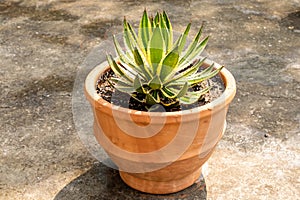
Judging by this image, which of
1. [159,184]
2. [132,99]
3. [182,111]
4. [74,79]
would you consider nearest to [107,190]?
[159,184]

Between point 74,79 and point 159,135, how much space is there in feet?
5.31

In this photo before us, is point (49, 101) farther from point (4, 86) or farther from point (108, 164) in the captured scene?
point (108, 164)

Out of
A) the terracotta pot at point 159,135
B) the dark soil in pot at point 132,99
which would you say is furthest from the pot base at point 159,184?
the dark soil in pot at point 132,99

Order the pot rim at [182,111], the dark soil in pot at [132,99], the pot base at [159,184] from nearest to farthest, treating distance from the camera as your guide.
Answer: the pot rim at [182,111] < the dark soil in pot at [132,99] < the pot base at [159,184]

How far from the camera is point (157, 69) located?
88.7 inches

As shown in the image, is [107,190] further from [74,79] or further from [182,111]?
[74,79]

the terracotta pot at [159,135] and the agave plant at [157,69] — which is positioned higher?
the agave plant at [157,69]

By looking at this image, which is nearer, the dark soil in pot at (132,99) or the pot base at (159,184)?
the dark soil in pot at (132,99)

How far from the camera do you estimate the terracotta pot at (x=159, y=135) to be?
2.14 metres

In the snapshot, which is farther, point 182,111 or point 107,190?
point 107,190

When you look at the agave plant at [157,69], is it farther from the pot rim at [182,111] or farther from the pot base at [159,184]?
the pot base at [159,184]

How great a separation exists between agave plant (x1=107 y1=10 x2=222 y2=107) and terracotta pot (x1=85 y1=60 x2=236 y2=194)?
0.37ft

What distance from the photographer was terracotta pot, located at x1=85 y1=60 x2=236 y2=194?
7.04 ft

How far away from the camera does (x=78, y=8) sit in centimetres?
493
